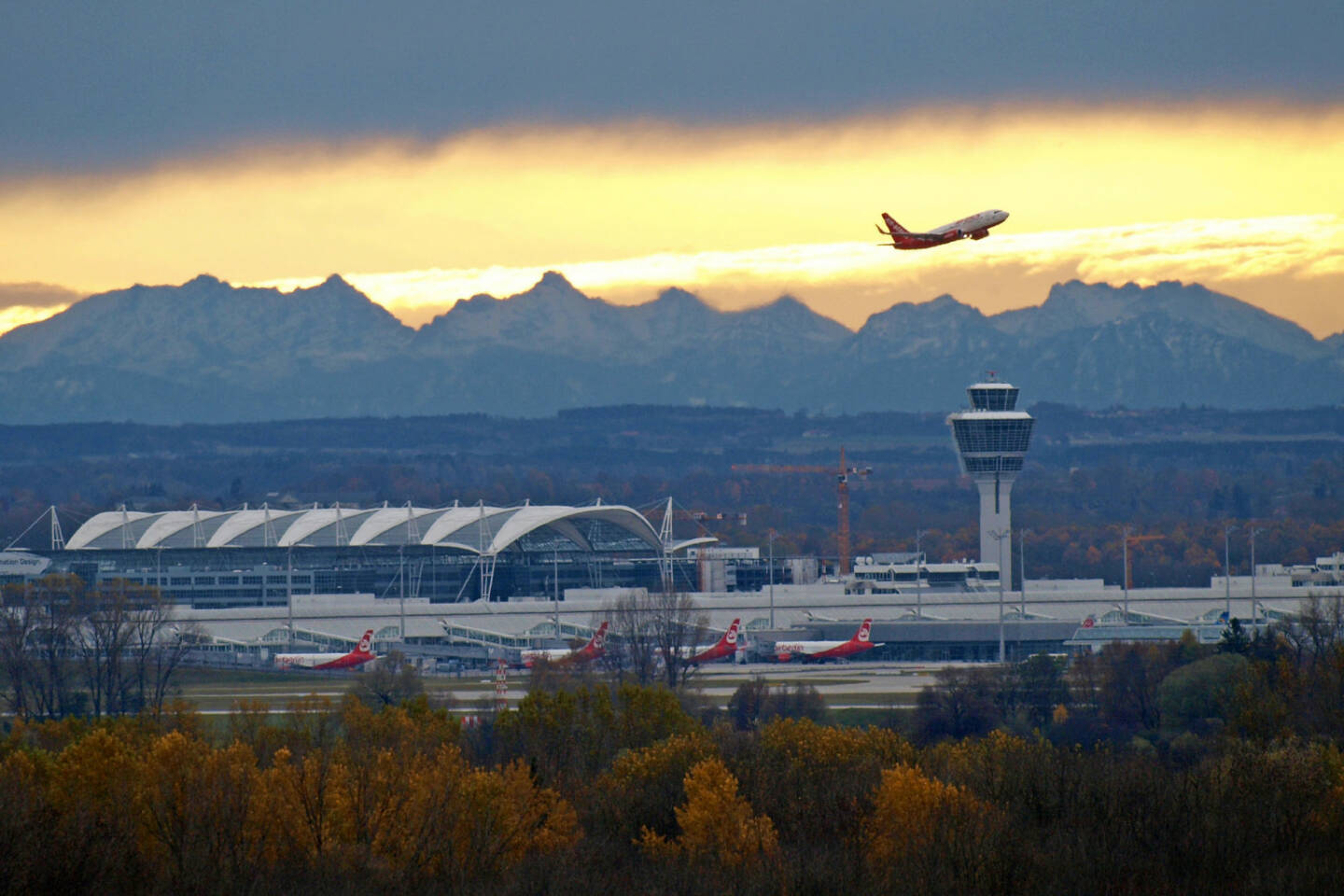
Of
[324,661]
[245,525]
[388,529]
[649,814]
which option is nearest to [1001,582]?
[324,661]

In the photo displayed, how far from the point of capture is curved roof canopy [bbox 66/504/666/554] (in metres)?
180

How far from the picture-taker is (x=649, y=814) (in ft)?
207

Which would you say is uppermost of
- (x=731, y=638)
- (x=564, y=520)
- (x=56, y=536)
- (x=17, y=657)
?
(x=564, y=520)

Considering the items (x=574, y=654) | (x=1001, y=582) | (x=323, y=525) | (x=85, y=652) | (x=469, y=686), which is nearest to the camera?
(x=85, y=652)

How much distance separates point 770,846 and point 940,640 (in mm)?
93680

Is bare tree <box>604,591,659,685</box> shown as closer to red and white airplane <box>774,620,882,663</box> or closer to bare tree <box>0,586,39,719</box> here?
red and white airplane <box>774,620,882,663</box>

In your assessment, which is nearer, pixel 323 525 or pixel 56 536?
pixel 323 525

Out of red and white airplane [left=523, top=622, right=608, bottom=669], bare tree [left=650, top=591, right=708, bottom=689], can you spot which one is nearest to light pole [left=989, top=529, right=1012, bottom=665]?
bare tree [left=650, top=591, right=708, bottom=689]

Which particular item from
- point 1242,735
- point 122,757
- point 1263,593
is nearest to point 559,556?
point 1263,593

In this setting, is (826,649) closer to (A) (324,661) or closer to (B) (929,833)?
(A) (324,661)

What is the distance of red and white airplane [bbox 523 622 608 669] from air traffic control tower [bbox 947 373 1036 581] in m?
47.4

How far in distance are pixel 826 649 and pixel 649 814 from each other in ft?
273

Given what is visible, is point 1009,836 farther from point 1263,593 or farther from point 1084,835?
point 1263,593

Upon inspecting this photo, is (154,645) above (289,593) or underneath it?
underneath
